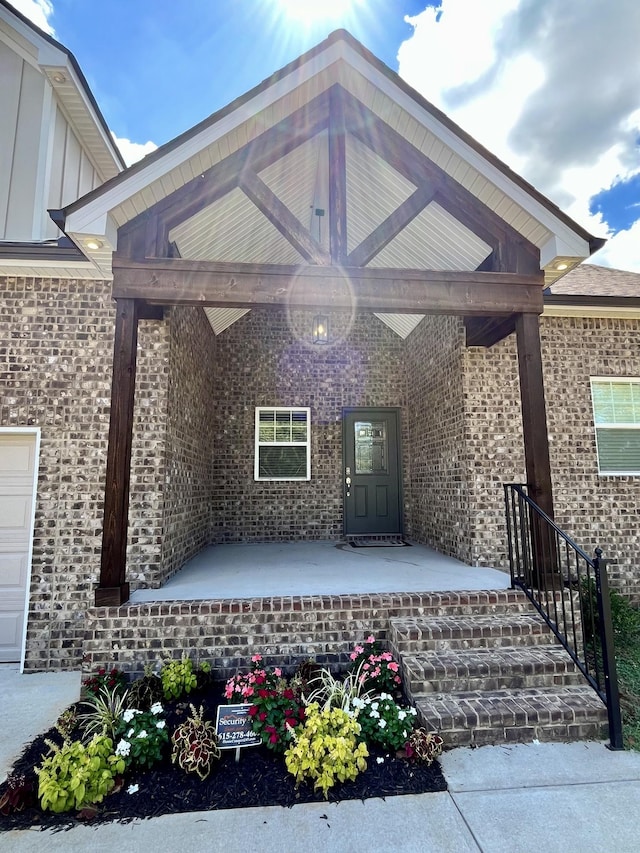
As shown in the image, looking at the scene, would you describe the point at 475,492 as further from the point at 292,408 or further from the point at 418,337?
the point at 292,408

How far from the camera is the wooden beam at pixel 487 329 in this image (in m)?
4.30

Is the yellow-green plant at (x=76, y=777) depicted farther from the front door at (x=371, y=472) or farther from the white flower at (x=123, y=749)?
the front door at (x=371, y=472)

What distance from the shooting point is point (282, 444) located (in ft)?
22.4

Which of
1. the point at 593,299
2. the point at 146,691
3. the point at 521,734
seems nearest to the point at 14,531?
the point at 146,691

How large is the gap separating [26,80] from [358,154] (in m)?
4.22

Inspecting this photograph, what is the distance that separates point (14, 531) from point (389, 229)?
4.53m

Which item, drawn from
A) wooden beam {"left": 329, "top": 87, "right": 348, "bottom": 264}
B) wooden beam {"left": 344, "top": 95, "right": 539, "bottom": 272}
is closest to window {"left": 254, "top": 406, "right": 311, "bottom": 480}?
wooden beam {"left": 329, "top": 87, "right": 348, "bottom": 264}

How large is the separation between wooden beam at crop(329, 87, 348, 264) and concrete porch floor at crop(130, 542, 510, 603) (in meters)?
2.87

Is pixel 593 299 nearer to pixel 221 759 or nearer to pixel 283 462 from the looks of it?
pixel 283 462

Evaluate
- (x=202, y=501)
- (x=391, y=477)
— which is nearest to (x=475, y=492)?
(x=391, y=477)

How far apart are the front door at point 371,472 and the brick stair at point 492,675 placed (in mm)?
3286

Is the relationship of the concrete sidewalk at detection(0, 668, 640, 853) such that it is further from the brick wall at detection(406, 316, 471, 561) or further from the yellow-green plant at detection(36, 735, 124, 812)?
the brick wall at detection(406, 316, 471, 561)

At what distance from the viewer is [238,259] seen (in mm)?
5652

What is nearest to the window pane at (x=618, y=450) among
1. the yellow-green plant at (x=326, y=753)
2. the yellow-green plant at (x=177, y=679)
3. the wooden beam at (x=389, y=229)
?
the wooden beam at (x=389, y=229)
